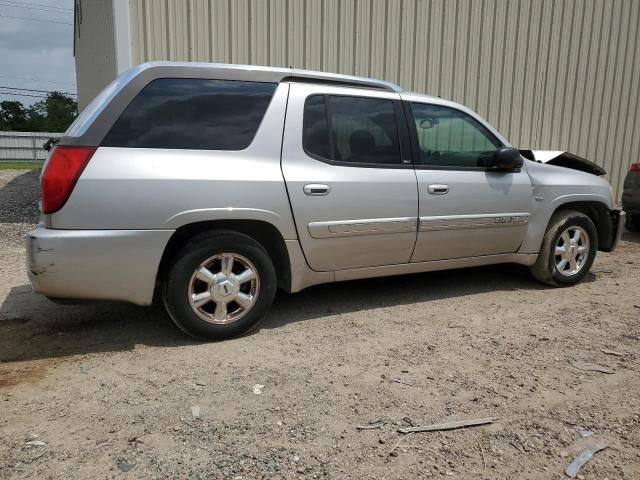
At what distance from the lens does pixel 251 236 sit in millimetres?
3570

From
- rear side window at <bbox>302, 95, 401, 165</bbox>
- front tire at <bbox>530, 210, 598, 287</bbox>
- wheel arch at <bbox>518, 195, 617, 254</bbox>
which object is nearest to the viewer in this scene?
rear side window at <bbox>302, 95, 401, 165</bbox>

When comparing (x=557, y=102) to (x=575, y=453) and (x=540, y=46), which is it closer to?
(x=540, y=46)

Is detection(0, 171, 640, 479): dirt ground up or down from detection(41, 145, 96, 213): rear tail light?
down

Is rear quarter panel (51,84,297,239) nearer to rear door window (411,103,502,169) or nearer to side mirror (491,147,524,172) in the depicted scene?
rear door window (411,103,502,169)

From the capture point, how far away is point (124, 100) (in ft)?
10.2

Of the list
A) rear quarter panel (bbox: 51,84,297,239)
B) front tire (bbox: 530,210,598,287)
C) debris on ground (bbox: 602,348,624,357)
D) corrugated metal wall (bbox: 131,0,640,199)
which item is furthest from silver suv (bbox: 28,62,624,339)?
corrugated metal wall (bbox: 131,0,640,199)

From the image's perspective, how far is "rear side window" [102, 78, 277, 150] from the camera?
3.11 meters

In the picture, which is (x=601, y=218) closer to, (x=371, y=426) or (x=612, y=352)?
(x=612, y=352)

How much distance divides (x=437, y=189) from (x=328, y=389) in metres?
1.99

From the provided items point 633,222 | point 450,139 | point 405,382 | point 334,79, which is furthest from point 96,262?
point 633,222

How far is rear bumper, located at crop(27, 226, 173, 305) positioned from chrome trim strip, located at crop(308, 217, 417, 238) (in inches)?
41.4

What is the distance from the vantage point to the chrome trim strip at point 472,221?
4.06m

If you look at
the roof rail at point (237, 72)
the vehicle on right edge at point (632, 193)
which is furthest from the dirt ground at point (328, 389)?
the vehicle on right edge at point (632, 193)

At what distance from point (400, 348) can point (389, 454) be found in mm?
1212
